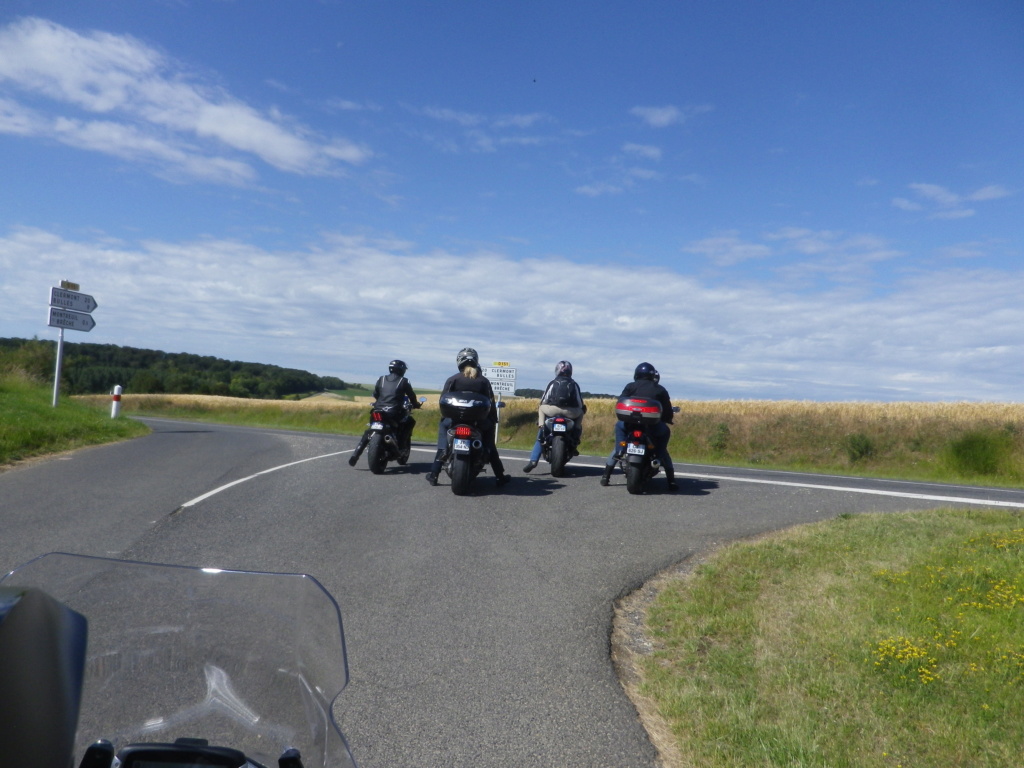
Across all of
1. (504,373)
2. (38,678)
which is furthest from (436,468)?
(504,373)

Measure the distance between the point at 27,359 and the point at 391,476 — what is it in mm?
25139

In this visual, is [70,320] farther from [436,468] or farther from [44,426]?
[436,468]

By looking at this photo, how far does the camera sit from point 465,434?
1091cm

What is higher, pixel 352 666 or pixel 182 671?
pixel 182 671

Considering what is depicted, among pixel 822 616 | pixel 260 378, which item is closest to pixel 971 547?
Answer: pixel 822 616

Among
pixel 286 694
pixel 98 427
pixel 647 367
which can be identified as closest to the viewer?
pixel 286 694

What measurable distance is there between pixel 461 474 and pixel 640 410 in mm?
2643

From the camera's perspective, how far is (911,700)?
4.52m

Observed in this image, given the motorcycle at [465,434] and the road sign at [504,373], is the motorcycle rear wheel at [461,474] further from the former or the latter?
the road sign at [504,373]

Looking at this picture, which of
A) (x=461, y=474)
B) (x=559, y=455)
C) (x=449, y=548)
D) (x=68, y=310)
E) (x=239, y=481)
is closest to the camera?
(x=449, y=548)

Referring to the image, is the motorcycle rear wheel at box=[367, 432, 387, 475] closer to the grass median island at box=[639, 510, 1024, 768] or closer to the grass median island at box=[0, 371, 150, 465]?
the grass median island at box=[0, 371, 150, 465]

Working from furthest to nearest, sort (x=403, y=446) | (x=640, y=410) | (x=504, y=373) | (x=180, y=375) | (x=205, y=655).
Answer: (x=180, y=375), (x=504, y=373), (x=403, y=446), (x=640, y=410), (x=205, y=655)

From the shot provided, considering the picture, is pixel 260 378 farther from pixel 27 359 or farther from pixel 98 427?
pixel 98 427

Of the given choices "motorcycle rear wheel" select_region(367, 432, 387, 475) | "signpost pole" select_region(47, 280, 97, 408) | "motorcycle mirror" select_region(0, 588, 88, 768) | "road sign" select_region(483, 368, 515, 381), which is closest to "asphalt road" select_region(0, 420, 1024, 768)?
"motorcycle rear wheel" select_region(367, 432, 387, 475)
